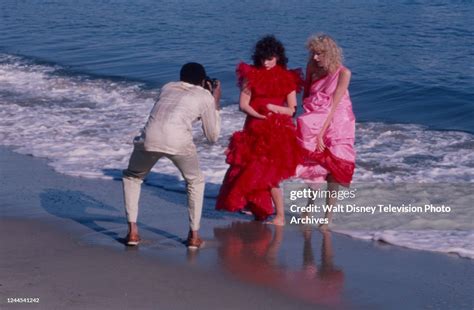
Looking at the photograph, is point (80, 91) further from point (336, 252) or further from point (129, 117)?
→ point (336, 252)

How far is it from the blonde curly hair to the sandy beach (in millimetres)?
1348

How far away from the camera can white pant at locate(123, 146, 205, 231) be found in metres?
6.74

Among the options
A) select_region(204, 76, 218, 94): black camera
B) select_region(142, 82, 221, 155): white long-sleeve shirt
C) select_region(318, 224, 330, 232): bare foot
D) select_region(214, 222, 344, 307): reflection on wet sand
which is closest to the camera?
select_region(214, 222, 344, 307): reflection on wet sand

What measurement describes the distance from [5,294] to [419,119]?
926 cm

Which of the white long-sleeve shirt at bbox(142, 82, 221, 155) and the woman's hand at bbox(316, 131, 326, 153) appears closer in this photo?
the white long-sleeve shirt at bbox(142, 82, 221, 155)

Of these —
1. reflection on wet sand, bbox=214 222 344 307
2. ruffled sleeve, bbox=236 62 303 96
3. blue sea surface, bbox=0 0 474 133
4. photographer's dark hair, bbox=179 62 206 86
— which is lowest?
blue sea surface, bbox=0 0 474 133

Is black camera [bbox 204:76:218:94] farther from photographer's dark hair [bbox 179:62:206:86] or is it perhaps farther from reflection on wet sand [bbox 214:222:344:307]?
reflection on wet sand [bbox 214:222:344:307]

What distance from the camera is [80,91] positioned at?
51.8ft

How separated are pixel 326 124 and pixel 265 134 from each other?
1.60 ft

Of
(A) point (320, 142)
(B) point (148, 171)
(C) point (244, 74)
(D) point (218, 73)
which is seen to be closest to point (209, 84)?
(B) point (148, 171)

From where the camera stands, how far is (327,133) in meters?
7.71

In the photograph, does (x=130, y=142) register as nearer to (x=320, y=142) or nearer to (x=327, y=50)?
(x=320, y=142)

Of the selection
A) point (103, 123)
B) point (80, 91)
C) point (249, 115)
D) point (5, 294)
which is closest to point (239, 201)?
point (249, 115)

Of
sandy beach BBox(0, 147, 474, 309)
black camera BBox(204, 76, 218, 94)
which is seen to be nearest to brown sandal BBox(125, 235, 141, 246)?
sandy beach BBox(0, 147, 474, 309)
